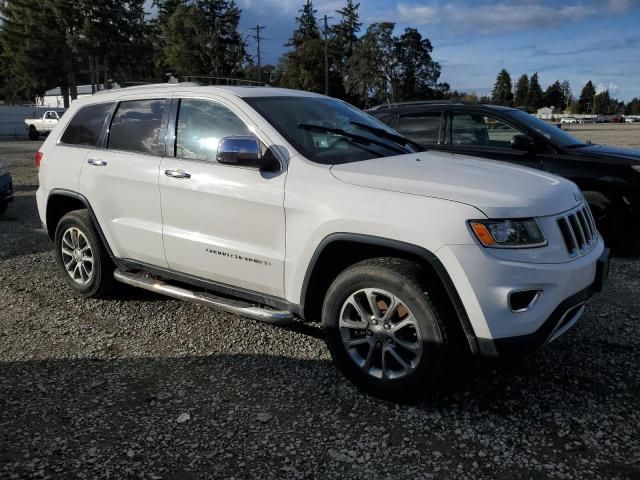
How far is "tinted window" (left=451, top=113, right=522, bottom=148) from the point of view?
675cm

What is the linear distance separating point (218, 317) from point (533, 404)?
2.52 meters

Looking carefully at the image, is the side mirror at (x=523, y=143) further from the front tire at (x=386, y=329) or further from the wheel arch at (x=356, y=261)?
the front tire at (x=386, y=329)

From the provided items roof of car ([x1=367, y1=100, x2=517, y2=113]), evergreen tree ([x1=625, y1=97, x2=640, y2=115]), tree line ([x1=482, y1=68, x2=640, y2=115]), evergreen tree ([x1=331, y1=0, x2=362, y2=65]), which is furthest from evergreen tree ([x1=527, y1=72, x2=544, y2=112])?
roof of car ([x1=367, y1=100, x2=517, y2=113])

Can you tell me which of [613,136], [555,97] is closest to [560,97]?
[555,97]

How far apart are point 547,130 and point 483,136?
0.74m

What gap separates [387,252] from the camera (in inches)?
126

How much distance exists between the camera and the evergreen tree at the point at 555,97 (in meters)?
147

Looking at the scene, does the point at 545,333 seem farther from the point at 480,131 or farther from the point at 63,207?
the point at 480,131

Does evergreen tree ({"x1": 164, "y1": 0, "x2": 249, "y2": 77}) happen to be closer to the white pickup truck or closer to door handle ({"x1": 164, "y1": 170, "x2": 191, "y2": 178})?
the white pickup truck

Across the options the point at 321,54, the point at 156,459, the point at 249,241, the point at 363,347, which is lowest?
the point at 156,459

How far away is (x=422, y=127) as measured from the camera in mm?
7289

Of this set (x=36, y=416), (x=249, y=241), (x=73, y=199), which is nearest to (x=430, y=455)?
(x=249, y=241)

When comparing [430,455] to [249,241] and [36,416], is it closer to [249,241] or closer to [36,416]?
[249,241]

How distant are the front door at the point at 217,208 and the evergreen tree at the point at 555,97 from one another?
157714 millimetres
